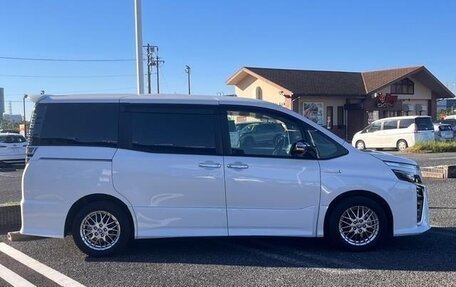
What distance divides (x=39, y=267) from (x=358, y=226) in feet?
12.2

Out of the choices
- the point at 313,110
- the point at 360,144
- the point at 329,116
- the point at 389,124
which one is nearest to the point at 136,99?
the point at 389,124

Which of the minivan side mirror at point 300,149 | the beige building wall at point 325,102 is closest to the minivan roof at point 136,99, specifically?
the minivan side mirror at point 300,149

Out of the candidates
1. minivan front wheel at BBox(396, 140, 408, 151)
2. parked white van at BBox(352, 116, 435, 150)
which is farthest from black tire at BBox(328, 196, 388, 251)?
minivan front wheel at BBox(396, 140, 408, 151)

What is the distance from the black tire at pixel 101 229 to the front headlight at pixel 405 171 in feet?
10.6

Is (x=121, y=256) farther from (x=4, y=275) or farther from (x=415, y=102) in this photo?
(x=415, y=102)

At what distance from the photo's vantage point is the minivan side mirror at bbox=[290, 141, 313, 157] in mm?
6148

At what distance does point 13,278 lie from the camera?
544 cm

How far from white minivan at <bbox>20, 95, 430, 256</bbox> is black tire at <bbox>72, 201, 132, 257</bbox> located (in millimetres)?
12

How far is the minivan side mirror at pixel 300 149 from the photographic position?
6.15 m

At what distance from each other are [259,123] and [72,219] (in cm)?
253

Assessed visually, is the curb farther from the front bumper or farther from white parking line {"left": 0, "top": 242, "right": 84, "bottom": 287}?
the front bumper

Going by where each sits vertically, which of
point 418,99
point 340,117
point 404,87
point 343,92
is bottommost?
point 340,117

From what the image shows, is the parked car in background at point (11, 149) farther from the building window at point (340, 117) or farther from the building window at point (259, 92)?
the building window at point (340, 117)

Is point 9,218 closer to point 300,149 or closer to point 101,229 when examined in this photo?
point 101,229
